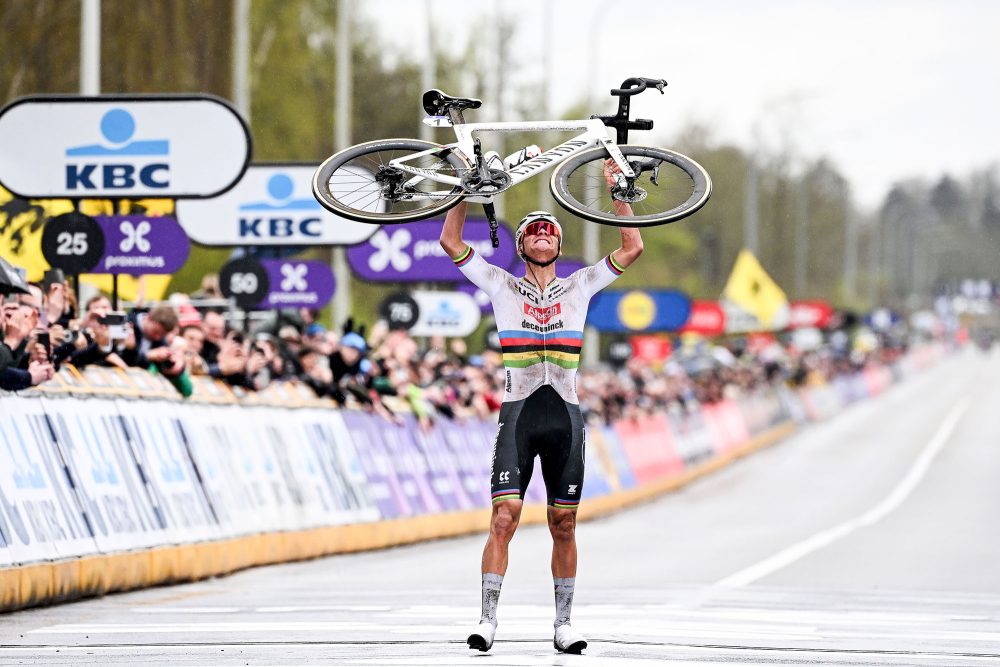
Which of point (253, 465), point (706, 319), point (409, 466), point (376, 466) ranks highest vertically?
point (253, 465)

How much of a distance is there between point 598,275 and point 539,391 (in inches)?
25.5

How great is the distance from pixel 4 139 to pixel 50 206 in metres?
2.14

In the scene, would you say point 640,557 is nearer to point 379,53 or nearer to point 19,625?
point 19,625

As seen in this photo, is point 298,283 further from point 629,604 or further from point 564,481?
point 564,481

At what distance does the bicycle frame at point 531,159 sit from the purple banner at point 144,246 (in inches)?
262

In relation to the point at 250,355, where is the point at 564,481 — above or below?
above

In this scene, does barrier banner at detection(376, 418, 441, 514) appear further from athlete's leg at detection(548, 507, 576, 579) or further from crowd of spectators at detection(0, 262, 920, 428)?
athlete's leg at detection(548, 507, 576, 579)

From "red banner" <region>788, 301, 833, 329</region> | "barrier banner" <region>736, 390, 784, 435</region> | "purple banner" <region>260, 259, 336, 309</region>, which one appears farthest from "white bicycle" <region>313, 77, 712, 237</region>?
"red banner" <region>788, 301, 833, 329</region>

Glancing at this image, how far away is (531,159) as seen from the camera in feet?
35.8

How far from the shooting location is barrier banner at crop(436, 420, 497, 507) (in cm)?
2373

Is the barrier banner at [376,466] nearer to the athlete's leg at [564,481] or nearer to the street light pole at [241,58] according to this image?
the athlete's leg at [564,481]

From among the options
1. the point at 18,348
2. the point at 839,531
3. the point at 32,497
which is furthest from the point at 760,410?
the point at 18,348

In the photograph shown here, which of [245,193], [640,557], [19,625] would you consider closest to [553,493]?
[19,625]

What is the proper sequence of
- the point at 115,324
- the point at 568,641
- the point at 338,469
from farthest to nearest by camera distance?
the point at 338,469, the point at 115,324, the point at 568,641
